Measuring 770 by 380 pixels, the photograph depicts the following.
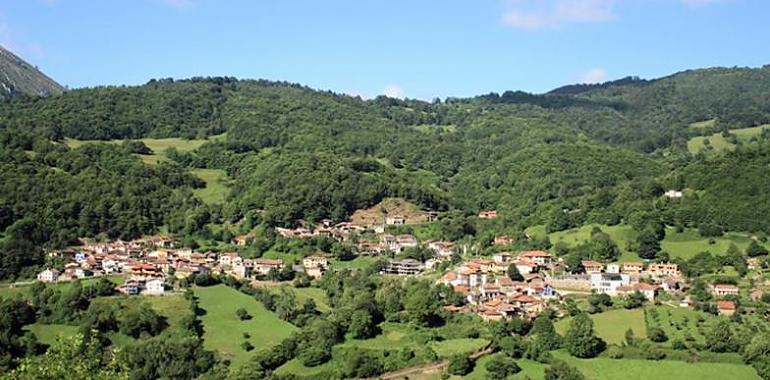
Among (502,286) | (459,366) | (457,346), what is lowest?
(459,366)

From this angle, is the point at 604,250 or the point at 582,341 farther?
the point at 604,250

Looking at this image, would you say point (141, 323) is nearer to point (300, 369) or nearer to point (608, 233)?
point (300, 369)

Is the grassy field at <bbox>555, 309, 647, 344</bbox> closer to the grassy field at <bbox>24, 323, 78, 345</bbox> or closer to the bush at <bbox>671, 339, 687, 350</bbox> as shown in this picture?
the bush at <bbox>671, 339, 687, 350</bbox>

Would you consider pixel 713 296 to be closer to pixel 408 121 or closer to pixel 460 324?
pixel 460 324

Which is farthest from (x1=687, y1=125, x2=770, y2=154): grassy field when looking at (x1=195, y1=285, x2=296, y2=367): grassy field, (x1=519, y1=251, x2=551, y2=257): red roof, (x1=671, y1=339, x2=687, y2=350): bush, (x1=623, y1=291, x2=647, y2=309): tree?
(x1=195, y1=285, x2=296, y2=367): grassy field

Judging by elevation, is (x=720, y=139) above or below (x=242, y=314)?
above

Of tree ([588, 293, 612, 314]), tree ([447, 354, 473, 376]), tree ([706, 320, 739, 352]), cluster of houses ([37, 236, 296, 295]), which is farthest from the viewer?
cluster of houses ([37, 236, 296, 295])

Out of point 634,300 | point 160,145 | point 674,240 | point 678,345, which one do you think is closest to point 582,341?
point 678,345
